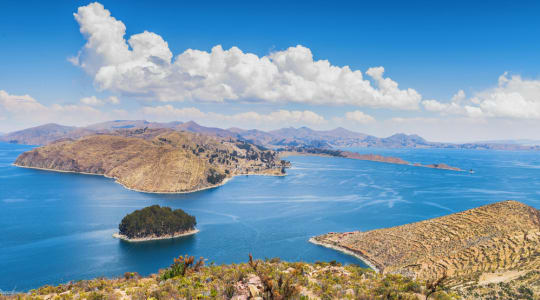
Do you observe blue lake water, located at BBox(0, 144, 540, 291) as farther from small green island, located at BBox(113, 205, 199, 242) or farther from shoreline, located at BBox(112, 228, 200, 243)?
small green island, located at BBox(113, 205, 199, 242)

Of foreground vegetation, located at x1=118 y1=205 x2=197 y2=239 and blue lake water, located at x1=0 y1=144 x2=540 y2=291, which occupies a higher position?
foreground vegetation, located at x1=118 y1=205 x2=197 y2=239

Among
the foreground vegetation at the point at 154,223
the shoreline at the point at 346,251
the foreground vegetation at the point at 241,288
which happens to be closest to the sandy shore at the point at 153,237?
the foreground vegetation at the point at 154,223

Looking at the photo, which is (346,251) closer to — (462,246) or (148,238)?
(462,246)

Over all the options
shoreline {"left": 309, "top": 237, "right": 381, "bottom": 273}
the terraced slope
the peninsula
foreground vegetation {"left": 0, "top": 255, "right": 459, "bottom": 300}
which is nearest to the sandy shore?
shoreline {"left": 309, "top": 237, "right": 381, "bottom": 273}

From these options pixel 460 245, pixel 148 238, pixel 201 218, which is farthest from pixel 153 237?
pixel 460 245

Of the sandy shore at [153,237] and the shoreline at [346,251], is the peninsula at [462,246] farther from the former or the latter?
the sandy shore at [153,237]

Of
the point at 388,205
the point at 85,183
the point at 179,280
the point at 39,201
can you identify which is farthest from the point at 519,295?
the point at 85,183
